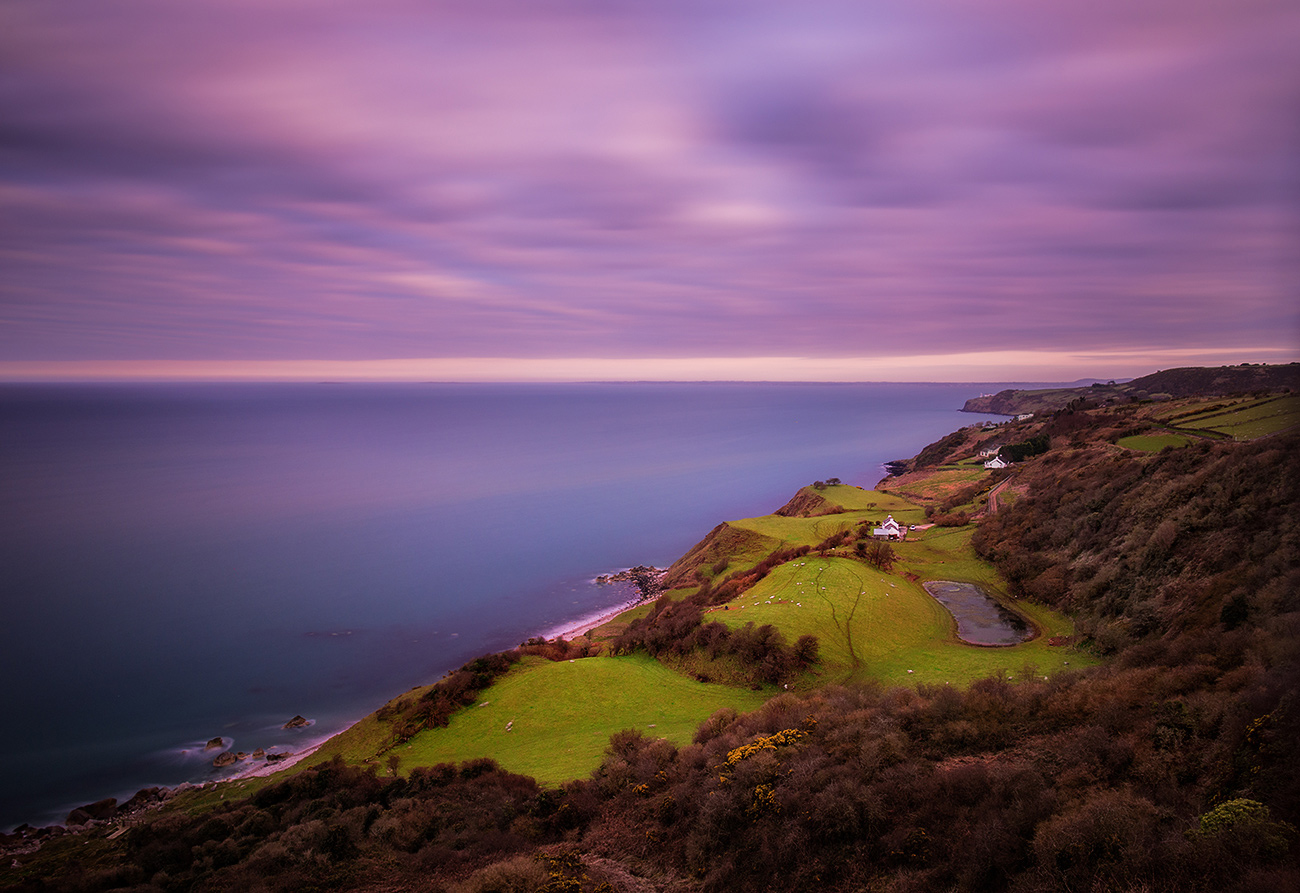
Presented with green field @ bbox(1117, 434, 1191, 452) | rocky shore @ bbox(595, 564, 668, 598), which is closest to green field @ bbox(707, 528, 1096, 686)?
green field @ bbox(1117, 434, 1191, 452)

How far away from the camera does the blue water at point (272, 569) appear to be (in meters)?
27.1

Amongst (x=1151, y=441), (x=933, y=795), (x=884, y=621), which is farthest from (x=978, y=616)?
(x=1151, y=441)

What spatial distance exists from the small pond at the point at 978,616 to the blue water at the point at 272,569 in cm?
2535

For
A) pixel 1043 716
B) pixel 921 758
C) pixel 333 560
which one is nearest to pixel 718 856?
pixel 921 758

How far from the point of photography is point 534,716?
66.2ft

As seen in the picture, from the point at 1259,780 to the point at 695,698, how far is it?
52.2 feet

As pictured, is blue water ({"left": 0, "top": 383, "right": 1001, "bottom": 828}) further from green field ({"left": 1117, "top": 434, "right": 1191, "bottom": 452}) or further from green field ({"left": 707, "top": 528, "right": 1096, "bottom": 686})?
green field ({"left": 1117, "top": 434, "right": 1191, "bottom": 452})

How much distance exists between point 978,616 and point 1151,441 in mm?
22673

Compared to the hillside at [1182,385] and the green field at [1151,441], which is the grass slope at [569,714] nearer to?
the green field at [1151,441]

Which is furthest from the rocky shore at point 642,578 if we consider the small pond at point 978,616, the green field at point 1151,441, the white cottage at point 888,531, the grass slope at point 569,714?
→ the green field at point 1151,441

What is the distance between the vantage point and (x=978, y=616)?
2352 cm

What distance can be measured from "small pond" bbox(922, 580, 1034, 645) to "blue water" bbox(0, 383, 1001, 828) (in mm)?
25354

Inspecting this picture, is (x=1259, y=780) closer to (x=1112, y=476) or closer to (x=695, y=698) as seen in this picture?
(x=695, y=698)

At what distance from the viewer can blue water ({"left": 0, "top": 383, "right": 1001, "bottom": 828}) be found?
27.1 meters
